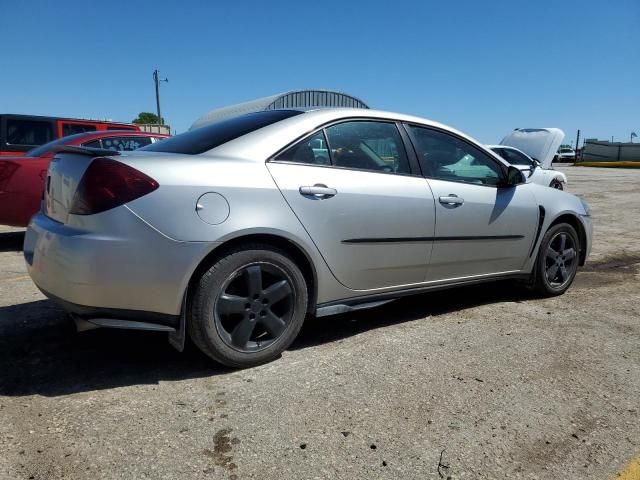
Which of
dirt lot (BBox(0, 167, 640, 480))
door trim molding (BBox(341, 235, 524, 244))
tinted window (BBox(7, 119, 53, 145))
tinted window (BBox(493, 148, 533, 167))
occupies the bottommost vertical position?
dirt lot (BBox(0, 167, 640, 480))

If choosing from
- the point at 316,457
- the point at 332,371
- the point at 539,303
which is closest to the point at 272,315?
the point at 332,371

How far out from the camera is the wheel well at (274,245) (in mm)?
2709

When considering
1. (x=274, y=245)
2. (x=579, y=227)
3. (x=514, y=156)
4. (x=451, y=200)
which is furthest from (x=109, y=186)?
(x=514, y=156)

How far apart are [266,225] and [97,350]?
1.33 metres

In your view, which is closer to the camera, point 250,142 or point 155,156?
point 155,156

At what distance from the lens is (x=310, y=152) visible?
10.2 ft

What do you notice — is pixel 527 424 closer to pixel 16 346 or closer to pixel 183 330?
pixel 183 330

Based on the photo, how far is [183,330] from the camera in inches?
107

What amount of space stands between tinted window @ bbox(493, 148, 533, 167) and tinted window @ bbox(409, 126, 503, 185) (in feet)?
29.3

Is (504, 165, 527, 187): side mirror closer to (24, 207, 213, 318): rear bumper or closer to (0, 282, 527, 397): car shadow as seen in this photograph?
(0, 282, 527, 397): car shadow

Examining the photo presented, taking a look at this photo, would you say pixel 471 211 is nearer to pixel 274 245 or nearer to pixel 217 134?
pixel 274 245

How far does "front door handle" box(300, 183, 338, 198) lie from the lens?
296 centimetres

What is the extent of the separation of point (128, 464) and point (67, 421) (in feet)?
1.62

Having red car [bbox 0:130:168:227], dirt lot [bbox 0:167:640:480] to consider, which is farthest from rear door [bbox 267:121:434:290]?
red car [bbox 0:130:168:227]
